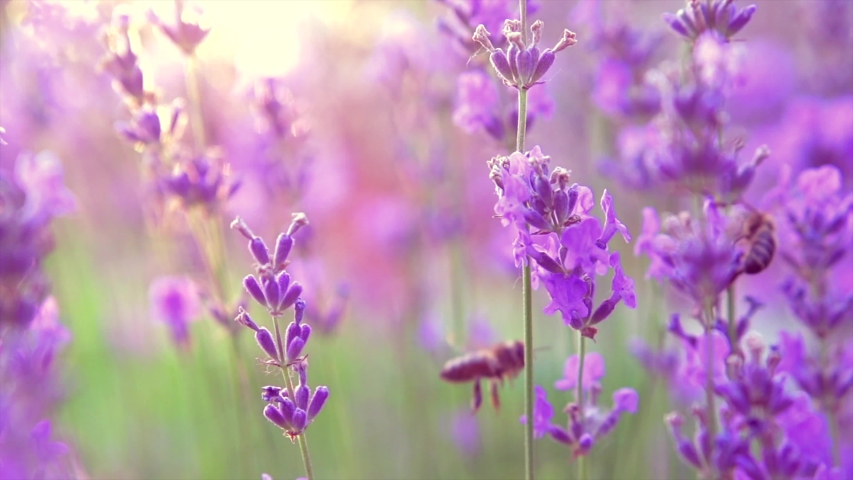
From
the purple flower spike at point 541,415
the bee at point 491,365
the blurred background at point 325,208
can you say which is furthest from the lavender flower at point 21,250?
the purple flower spike at point 541,415

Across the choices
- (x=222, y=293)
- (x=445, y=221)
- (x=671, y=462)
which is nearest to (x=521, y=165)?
(x=222, y=293)

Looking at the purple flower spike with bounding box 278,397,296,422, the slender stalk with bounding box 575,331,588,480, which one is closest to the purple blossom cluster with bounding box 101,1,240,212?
the purple flower spike with bounding box 278,397,296,422

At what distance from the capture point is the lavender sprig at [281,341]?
124cm

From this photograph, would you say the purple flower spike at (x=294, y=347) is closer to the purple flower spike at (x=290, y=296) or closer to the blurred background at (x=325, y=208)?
the purple flower spike at (x=290, y=296)

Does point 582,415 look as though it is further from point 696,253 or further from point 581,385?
point 696,253

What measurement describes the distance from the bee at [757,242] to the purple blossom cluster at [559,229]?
489mm

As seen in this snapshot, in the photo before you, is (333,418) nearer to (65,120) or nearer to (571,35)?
(65,120)

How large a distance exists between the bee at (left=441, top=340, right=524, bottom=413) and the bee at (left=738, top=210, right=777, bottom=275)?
1.84ft

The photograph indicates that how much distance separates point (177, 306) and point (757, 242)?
203 cm

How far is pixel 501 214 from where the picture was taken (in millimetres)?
1268

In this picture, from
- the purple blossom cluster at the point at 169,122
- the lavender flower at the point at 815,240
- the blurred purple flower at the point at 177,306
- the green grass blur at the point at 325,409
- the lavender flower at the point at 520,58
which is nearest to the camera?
the lavender flower at the point at 520,58

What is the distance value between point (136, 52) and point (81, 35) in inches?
35.1

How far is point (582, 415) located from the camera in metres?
1.53

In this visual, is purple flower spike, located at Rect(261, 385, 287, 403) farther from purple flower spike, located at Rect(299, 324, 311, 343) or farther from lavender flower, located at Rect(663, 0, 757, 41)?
lavender flower, located at Rect(663, 0, 757, 41)
